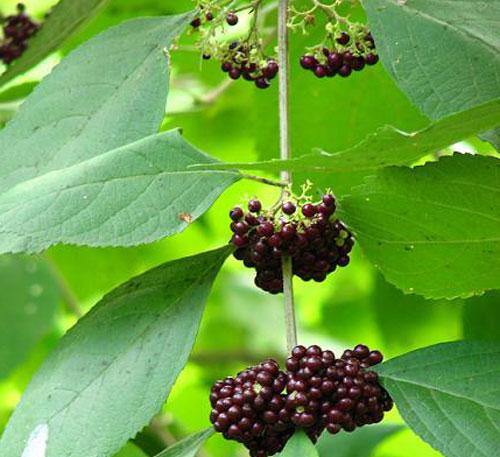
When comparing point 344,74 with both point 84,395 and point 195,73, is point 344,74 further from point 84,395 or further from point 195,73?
point 195,73

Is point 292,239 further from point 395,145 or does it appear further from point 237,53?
point 237,53

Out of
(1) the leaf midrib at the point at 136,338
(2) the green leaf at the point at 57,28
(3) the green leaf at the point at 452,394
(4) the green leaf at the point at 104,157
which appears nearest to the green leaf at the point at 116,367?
(1) the leaf midrib at the point at 136,338

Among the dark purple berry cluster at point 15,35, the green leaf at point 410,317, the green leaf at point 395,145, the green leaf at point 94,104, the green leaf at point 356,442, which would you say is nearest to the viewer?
the green leaf at point 395,145

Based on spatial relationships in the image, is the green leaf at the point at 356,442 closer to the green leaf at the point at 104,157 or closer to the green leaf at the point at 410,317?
the green leaf at the point at 410,317

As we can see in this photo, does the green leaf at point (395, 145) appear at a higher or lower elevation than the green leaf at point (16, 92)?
higher

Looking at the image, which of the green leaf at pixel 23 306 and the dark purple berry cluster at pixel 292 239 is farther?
the green leaf at pixel 23 306

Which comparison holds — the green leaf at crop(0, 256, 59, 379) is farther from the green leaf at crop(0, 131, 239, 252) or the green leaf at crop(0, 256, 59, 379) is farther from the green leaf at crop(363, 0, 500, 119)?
the green leaf at crop(363, 0, 500, 119)

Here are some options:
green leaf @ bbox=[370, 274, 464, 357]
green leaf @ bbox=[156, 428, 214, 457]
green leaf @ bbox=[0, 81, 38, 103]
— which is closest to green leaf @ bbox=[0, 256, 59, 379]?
green leaf @ bbox=[0, 81, 38, 103]

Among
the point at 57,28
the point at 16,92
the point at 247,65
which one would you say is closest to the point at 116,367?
the point at 247,65
